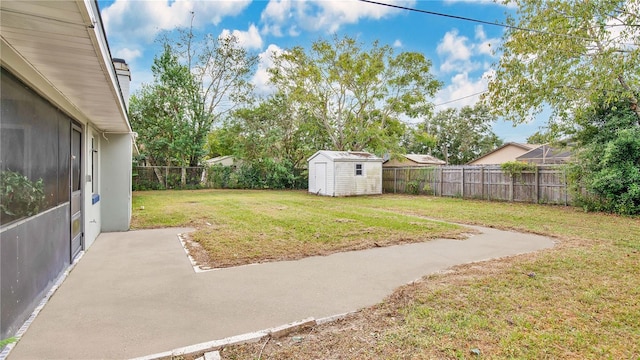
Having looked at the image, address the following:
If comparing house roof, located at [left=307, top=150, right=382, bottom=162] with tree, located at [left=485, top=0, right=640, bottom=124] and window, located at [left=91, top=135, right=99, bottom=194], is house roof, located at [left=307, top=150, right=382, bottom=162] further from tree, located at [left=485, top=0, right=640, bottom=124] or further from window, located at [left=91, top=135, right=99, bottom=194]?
window, located at [left=91, top=135, right=99, bottom=194]

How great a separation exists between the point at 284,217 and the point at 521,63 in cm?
823

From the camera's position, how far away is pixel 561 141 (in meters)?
11.3

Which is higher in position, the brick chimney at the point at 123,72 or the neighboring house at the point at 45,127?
the brick chimney at the point at 123,72

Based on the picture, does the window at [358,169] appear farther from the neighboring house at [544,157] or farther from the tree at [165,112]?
the neighboring house at [544,157]

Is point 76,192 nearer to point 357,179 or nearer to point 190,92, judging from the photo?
point 357,179

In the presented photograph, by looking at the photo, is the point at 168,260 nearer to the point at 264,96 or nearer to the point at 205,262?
the point at 205,262

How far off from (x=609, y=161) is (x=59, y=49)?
12696mm

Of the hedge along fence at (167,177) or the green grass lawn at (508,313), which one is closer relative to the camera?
the green grass lawn at (508,313)

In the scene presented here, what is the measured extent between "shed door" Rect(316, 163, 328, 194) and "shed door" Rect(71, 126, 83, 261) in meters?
12.2

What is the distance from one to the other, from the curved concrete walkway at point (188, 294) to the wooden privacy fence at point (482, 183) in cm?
761

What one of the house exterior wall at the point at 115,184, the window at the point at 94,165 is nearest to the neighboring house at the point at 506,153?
the house exterior wall at the point at 115,184

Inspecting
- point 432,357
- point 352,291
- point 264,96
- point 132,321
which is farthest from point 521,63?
point 264,96

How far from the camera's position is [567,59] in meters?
8.85

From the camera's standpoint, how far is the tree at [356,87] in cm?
1931
